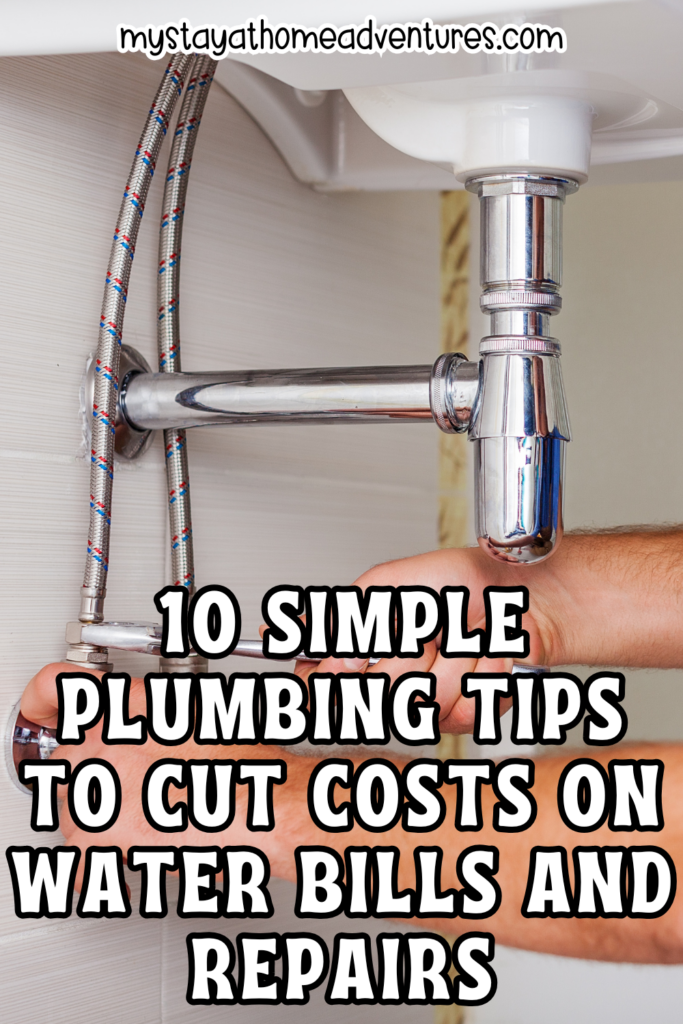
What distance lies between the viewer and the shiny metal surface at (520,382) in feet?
1.69

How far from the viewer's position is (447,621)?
0.60 metres

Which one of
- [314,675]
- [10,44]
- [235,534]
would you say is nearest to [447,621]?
[314,675]

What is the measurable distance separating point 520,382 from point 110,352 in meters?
0.24

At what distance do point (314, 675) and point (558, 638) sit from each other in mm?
166

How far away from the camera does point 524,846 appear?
0.57 m

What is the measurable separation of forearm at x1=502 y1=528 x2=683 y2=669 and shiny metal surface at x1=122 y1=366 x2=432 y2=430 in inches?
6.3

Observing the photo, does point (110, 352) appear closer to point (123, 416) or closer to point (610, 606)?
point (123, 416)

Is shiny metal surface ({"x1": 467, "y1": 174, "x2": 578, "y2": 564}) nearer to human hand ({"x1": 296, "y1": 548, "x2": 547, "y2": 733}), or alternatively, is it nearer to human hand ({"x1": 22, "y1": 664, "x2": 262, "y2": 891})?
human hand ({"x1": 296, "y1": 548, "x2": 547, "y2": 733})

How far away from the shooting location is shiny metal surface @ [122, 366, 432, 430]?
0.58m

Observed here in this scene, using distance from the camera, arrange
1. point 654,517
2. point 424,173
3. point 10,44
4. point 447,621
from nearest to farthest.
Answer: point 10,44, point 447,621, point 424,173, point 654,517

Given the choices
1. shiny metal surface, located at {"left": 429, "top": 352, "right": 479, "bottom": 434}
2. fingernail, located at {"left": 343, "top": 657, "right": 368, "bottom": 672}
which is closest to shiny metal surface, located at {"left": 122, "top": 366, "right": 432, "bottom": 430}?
shiny metal surface, located at {"left": 429, "top": 352, "right": 479, "bottom": 434}

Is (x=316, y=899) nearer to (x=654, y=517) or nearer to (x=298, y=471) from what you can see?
(x=298, y=471)

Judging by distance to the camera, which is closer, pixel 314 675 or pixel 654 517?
pixel 314 675

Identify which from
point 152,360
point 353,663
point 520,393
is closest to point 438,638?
point 353,663
